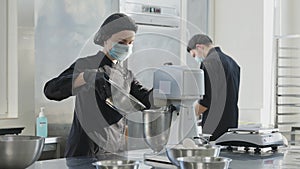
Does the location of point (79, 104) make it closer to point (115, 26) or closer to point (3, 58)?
point (115, 26)

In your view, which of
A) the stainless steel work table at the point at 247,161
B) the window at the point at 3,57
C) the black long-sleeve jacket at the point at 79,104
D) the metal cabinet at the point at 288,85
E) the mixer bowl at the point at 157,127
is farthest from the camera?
the metal cabinet at the point at 288,85

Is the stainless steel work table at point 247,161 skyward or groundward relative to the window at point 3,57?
groundward

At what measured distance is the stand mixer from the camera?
6.91 feet

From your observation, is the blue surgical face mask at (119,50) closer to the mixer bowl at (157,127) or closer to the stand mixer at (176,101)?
the stand mixer at (176,101)

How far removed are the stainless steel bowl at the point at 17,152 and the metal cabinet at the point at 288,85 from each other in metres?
3.34

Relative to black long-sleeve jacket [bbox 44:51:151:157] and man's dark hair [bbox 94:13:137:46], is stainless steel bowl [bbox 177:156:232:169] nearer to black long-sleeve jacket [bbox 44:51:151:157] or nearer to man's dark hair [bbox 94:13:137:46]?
black long-sleeve jacket [bbox 44:51:151:157]

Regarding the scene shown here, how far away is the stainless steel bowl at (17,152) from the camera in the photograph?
1577 millimetres

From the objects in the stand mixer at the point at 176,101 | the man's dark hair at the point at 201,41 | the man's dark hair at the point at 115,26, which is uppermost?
the man's dark hair at the point at 201,41

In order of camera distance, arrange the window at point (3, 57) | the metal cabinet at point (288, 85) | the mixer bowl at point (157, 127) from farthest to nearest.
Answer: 1. the metal cabinet at point (288, 85)
2. the window at point (3, 57)
3. the mixer bowl at point (157, 127)

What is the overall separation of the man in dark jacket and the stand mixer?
135 centimetres

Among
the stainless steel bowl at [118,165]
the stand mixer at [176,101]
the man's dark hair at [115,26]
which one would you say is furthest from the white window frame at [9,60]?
the stainless steel bowl at [118,165]

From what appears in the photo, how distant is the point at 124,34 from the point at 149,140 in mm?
714

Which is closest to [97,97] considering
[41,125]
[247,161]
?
[247,161]

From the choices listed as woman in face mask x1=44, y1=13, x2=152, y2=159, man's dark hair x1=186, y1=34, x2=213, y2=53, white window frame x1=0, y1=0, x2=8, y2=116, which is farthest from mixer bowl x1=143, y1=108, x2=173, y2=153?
man's dark hair x1=186, y1=34, x2=213, y2=53
